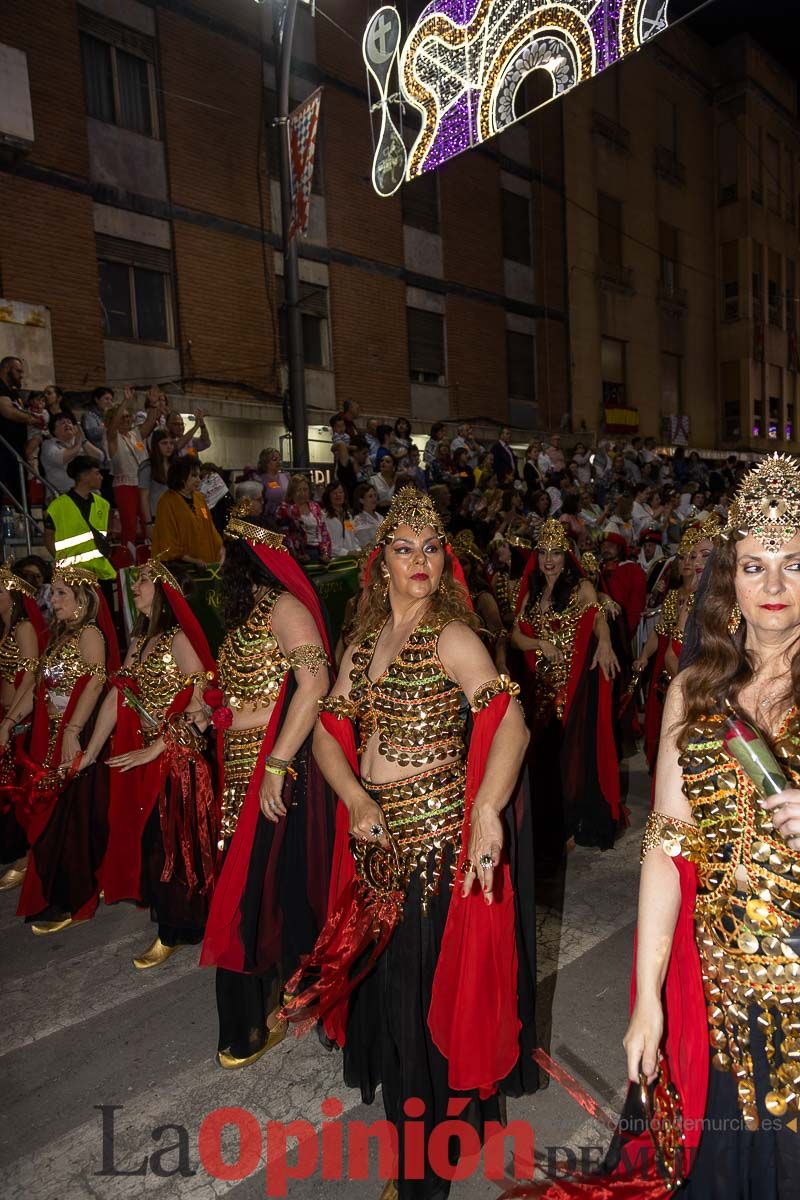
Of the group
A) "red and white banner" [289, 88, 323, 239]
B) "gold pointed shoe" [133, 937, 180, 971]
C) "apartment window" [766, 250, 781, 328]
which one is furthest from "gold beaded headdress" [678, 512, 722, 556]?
"apartment window" [766, 250, 781, 328]

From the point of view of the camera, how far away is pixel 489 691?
8.70ft

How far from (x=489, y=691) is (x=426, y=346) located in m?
17.0

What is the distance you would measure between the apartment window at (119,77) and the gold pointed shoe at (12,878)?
40.2ft

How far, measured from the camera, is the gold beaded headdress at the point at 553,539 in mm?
5652

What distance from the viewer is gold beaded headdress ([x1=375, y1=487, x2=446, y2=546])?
295 centimetres

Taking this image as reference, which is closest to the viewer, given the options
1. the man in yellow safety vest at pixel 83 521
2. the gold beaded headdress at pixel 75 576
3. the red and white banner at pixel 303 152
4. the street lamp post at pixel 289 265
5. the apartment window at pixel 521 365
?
the gold beaded headdress at pixel 75 576

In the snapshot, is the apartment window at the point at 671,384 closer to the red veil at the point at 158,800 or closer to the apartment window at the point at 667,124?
the apartment window at the point at 667,124

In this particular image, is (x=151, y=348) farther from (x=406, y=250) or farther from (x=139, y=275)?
(x=406, y=250)

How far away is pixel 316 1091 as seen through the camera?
10.2 ft

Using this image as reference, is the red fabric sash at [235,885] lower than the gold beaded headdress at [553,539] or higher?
lower

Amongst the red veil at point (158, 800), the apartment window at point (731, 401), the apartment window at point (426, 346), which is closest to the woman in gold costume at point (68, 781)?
the red veil at point (158, 800)

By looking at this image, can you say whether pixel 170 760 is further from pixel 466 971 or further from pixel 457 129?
pixel 457 129

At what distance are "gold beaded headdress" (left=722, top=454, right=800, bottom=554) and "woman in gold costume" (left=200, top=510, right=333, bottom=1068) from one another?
1.91 meters

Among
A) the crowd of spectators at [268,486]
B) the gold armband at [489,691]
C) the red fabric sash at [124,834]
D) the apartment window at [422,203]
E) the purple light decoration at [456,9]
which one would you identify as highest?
the apartment window at [422,203]
